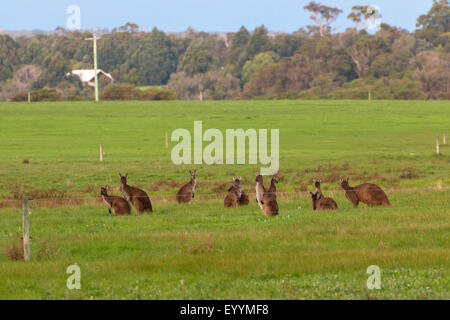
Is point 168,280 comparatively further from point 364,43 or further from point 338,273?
point 364,43

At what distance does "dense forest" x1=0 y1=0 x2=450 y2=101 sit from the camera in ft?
351

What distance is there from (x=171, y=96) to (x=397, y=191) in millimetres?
76996

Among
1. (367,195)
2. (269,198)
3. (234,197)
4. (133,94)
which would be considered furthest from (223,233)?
(133,94)

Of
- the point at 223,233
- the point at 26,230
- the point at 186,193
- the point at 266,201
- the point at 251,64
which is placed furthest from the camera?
the point at 251,64

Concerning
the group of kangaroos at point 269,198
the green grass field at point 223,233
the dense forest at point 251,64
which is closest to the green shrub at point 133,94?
the dense forest at point 251,64

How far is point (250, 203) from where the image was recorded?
23.0 meters

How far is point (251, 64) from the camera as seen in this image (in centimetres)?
12988

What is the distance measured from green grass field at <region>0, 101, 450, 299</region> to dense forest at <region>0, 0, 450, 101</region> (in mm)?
63386

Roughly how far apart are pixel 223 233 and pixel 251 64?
4504 inches

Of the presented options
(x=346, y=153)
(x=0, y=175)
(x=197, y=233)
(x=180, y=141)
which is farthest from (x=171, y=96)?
(x=197, y=233)

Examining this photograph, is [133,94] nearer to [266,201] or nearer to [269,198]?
[269,198]

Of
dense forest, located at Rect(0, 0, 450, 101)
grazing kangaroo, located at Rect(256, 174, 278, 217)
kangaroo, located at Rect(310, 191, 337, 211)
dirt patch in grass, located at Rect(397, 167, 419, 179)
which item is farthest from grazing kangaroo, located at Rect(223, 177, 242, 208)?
dense forest, located at Rect(0, 0, 450, 101)

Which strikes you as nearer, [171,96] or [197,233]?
[197,233]

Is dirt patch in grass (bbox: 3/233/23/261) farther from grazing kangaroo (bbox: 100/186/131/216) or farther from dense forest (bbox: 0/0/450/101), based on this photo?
dense forest (bbox: 0/0/450/101)
